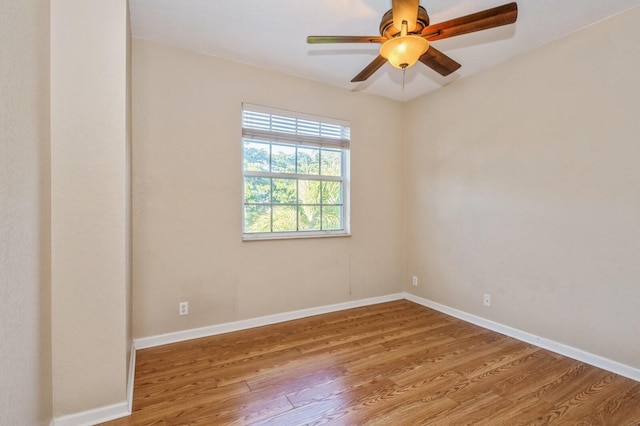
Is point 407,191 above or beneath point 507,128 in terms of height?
beneath

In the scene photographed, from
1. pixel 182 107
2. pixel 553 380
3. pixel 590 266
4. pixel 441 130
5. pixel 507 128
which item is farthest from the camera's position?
pixel 441 130

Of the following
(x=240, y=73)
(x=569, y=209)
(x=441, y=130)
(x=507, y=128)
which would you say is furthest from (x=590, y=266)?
(x=240, y=73)

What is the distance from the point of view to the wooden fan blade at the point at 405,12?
158 cm

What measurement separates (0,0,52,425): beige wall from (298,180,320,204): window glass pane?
2257 millimetres

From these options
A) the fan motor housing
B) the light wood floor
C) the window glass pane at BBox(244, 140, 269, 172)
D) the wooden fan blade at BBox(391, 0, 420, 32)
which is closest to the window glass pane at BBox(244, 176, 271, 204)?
the window glass pane at BBox(244, 140, 269, 172)

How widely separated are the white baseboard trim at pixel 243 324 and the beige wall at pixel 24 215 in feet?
3.60

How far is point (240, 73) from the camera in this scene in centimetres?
305

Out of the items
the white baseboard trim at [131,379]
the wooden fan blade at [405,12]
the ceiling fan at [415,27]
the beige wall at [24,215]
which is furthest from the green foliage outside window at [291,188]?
the wooden fan blade at [405,12]

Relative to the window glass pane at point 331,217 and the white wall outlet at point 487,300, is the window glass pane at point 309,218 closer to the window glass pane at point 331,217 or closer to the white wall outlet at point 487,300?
the window glass pane at point 331,217

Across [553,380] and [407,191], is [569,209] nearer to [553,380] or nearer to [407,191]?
[553,380]

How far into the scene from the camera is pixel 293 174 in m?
3.39

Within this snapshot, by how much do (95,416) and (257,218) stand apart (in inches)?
76.9

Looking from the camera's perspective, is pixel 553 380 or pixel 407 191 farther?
pixel 407 191

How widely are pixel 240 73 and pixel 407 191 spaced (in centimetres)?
251
